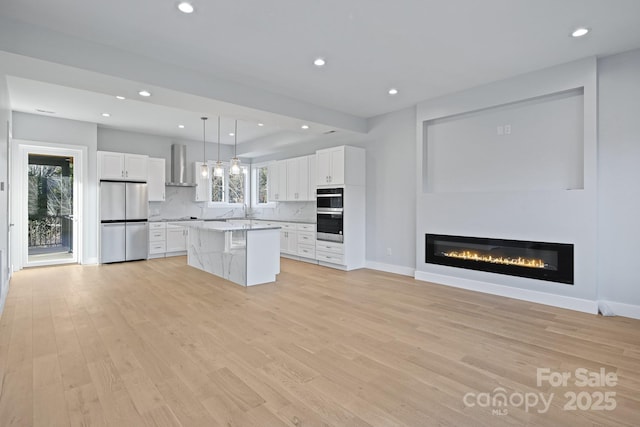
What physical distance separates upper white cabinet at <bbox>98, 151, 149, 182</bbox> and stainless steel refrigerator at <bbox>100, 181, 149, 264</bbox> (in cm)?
18

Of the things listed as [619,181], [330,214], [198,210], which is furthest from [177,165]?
[619,181]

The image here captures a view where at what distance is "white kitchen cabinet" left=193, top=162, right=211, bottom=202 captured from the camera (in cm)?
848

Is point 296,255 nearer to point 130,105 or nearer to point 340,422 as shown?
point 130,105

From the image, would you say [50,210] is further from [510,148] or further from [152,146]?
[510,148]

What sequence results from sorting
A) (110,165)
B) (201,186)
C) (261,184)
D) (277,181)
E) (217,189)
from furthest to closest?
(261,184), (217,189), (201,186), (277,181), (110,165)

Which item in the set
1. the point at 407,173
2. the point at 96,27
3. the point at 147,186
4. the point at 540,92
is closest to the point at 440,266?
the point at 407,173

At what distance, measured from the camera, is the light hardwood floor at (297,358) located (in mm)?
Answer: 1949

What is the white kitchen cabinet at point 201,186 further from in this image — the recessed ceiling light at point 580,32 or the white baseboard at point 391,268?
the recessed ceiling light at point 580,32

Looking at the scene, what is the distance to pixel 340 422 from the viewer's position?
6.09 ft

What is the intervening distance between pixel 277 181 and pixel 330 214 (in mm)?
2366

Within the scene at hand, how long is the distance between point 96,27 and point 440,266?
5.30 m

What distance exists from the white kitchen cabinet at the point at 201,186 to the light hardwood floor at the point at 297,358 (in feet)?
13.8

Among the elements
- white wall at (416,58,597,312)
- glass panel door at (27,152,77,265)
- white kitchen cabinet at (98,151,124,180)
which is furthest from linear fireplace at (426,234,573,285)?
glass panel door at (27,152,77,265)

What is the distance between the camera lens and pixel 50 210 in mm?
6422
